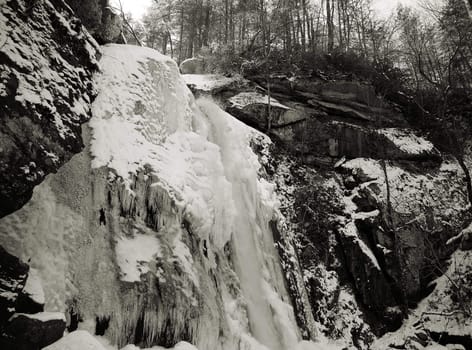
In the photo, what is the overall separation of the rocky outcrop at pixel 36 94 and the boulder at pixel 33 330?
1.06m

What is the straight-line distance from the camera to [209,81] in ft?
47.5

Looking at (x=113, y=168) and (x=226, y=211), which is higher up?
(x=113, y=168)

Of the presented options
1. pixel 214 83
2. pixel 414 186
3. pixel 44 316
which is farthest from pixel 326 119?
pixel 44 316

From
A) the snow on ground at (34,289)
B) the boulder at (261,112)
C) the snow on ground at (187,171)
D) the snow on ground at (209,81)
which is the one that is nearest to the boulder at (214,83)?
the snow on ground at (209,81)

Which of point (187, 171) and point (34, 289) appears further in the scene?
point (187, 171)

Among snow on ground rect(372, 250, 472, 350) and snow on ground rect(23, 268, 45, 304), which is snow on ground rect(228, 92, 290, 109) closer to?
snow on ground rect(372, 250, 472, 350)

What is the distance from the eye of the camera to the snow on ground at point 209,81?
13781 mm

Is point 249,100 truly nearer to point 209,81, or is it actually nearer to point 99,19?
point 209,81

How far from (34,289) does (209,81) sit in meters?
12.4

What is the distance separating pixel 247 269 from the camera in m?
6.90

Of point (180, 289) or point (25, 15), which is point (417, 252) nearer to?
point (180, 289)

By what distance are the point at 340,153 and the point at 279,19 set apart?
9.31 metres

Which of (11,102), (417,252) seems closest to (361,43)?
(417,252)

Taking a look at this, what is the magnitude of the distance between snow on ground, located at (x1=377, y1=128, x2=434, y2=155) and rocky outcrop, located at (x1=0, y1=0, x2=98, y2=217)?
38.4 ft
